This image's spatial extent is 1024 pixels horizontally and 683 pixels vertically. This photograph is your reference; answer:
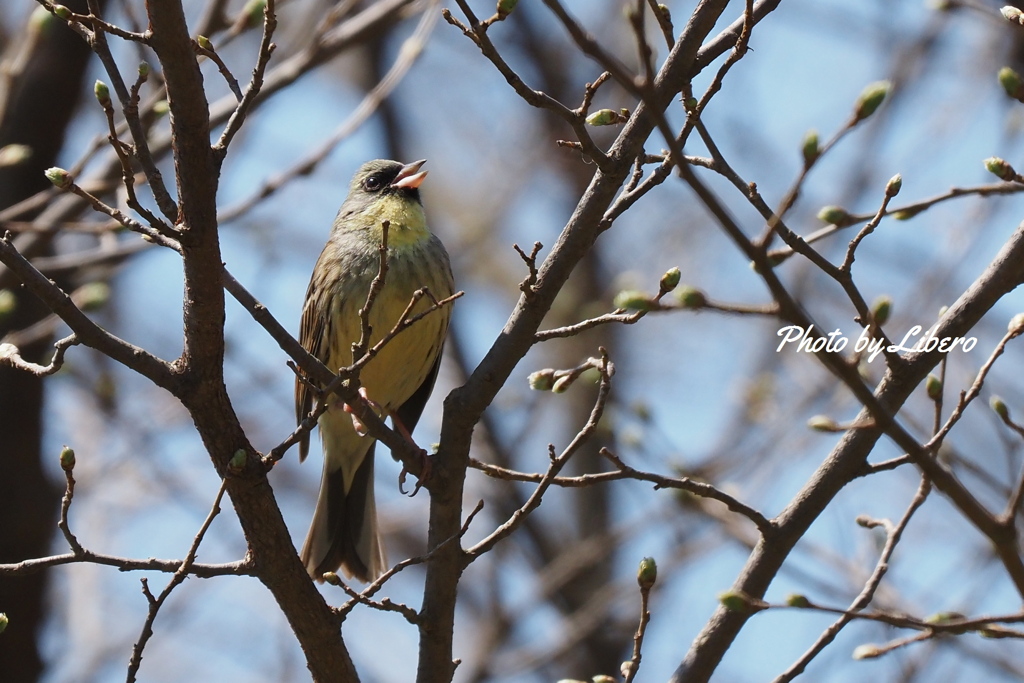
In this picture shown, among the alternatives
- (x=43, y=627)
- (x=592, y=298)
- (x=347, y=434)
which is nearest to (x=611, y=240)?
(x=592, y=298)

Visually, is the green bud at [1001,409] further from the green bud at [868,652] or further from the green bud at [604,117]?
the green bud at [604,117]

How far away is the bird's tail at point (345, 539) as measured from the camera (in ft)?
17.1

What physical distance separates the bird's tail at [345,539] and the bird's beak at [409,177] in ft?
5.63

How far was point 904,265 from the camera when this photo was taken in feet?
34.6

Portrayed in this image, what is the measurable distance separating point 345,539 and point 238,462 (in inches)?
84.4

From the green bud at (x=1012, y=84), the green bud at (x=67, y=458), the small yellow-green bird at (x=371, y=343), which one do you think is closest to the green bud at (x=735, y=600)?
the green bud at (x=1012, y=84)

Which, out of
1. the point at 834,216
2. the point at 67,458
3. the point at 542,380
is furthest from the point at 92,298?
the point at 834,216

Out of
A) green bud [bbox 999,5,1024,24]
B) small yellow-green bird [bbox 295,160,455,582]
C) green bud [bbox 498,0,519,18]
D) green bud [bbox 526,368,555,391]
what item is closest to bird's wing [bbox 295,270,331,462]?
small yellow-green bird [bbox 295,160,455,582]

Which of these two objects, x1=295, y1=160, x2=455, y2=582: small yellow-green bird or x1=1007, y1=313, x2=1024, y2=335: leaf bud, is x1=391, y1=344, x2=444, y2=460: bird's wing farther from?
x1=1007, y1=313, x2=1024, y2=335: leaf bud

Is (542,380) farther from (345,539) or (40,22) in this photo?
(40,22)

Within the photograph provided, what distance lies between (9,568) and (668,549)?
19.5 feet

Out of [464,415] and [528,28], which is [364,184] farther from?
[528,28]

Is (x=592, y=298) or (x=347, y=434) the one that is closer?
(x=347, y=434)

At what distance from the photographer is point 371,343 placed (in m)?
5.14
